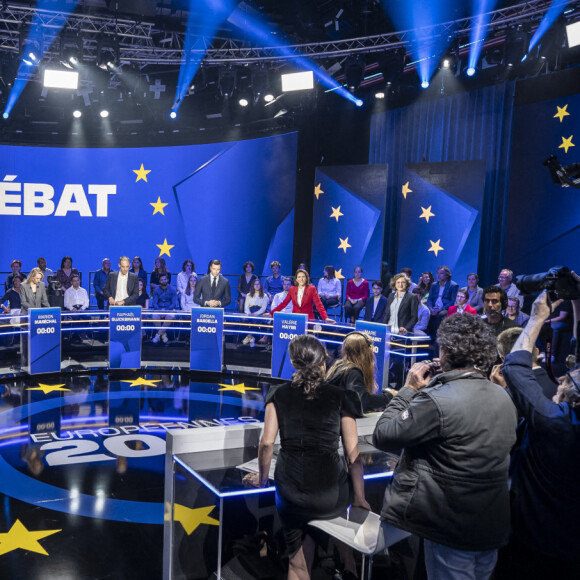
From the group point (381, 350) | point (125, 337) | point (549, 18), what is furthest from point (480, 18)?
point (125, 337)

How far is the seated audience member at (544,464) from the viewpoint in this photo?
192 centimetres

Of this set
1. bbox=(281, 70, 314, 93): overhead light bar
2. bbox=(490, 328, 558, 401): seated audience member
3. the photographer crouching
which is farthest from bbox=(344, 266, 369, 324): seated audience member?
the photographer crouching

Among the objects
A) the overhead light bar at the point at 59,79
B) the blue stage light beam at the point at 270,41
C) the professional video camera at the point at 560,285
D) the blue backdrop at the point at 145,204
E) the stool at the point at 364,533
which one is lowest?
the stool at the point at 364,533

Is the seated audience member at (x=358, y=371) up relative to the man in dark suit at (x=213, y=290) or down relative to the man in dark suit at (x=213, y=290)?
down

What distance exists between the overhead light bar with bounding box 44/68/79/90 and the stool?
379 inches

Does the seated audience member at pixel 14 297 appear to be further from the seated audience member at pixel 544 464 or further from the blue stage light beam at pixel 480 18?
the seated audience member at pixel 544 464

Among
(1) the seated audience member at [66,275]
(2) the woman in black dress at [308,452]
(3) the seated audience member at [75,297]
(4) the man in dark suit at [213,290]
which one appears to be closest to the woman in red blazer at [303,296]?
(4) the man in dark suit at [213,290]

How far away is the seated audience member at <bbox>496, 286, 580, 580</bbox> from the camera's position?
1.92 metres

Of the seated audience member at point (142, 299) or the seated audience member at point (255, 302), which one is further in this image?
the seated audience member at point (142, 299)

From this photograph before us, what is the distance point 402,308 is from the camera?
6.83 metres

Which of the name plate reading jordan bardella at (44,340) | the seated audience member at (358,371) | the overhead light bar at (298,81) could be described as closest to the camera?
the seated audience member at (358,371)

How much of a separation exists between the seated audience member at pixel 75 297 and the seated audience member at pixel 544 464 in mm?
7820

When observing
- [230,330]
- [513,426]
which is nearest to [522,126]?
[230,330]

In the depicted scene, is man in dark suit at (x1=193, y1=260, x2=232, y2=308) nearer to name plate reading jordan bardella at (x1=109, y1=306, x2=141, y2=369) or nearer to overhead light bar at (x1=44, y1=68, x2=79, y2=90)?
name plate reading jordan bardella at (x1=109, y1=306, x2=141, y2=369)
